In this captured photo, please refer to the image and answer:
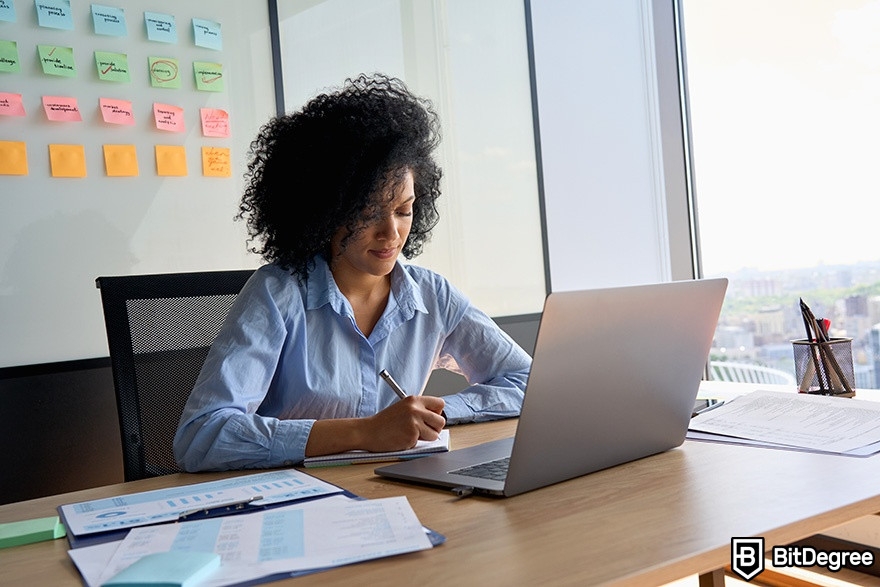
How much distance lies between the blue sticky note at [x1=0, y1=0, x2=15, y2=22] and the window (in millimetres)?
2123

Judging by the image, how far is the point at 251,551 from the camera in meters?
0.81

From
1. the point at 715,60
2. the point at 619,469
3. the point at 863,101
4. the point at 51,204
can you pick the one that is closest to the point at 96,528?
the point at 619,469

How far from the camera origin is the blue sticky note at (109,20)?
2.12 meters

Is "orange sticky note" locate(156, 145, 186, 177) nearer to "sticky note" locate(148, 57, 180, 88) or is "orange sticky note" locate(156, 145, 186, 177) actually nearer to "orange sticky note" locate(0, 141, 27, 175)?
"sticky note" locate(148, 57, 180, 88)

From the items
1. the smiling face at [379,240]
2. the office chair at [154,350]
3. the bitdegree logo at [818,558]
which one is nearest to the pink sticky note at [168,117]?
the office chair at [154,350]

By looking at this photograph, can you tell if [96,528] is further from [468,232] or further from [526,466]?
[468,232]

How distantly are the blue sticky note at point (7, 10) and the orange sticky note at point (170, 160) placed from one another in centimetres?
43

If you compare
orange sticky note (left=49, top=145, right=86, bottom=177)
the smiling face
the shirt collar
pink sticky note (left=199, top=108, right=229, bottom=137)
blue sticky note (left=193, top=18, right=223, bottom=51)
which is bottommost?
the shirt collar

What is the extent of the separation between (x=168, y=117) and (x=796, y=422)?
5.45ft

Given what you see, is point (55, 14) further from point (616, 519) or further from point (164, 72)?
point (616, 519)

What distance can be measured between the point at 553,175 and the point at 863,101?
39.0 inches

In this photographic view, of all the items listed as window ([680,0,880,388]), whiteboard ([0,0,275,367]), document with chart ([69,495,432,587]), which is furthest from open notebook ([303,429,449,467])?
window ([680,0,880,388])

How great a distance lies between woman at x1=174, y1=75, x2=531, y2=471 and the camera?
1346 millimetres

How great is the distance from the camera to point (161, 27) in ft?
7.29
